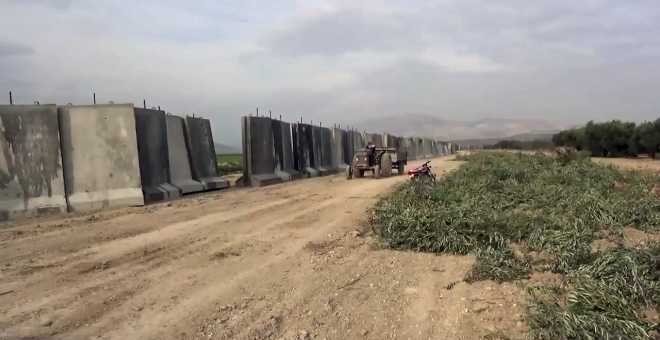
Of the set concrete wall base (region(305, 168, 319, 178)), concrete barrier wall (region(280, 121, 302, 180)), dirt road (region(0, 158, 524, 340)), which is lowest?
dirt road (region(0, 158, 524, 340))

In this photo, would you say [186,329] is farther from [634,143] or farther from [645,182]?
[634,143]

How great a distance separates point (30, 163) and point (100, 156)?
1.35m

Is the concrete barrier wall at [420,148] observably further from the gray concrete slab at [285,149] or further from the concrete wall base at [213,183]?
the concrete wall base at [213,183]

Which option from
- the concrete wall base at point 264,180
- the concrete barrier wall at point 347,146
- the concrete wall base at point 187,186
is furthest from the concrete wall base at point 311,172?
the concrete wall base at point 187,186

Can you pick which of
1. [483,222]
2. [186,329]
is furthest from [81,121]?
[483,222]

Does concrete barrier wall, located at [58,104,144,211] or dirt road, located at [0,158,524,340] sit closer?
dirt road, located at [0,158,524,340]

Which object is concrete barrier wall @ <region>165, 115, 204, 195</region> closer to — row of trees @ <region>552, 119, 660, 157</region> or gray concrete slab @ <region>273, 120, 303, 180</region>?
gray concrete slab @ <region>273, 120, 303, 180</region>

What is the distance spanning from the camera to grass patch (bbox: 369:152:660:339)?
4.02 metres

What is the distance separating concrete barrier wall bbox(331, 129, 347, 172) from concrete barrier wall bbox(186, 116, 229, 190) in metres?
10.3

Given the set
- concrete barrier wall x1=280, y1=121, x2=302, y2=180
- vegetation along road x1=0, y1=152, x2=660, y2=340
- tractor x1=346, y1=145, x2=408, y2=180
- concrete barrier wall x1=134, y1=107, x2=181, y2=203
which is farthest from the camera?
tractor x1=346, y1=145, x2=408, y2=180

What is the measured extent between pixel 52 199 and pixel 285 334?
25.7ft

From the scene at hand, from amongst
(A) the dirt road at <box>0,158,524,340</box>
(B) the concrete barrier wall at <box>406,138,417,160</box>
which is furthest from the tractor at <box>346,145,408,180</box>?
(B) the concrete barrier wall at <box>406,138,417,160</box>

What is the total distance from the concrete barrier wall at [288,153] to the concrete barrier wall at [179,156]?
5.30 meters

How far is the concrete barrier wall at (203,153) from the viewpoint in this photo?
14259 mm
